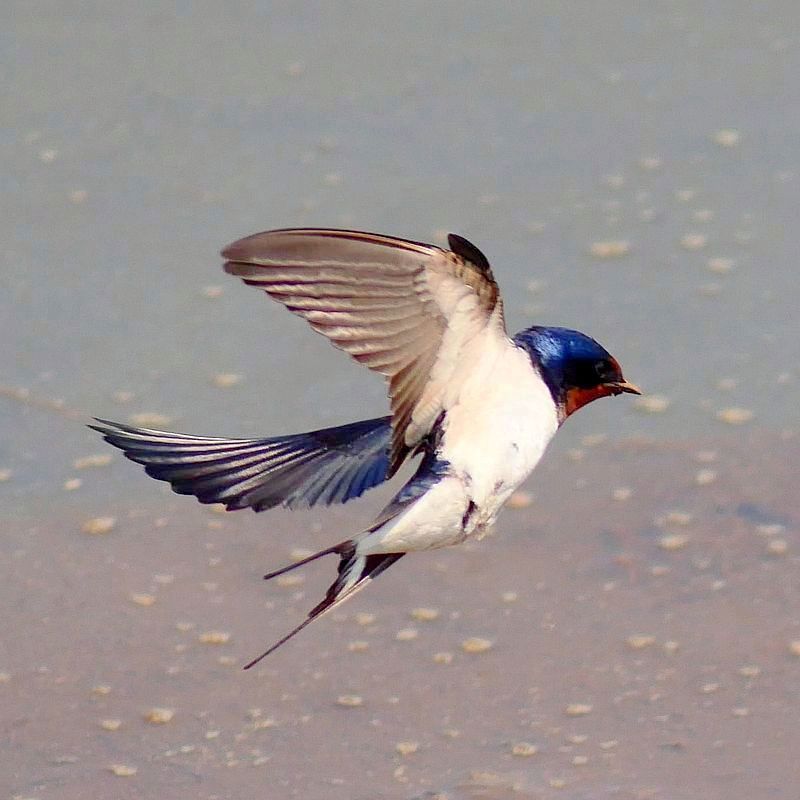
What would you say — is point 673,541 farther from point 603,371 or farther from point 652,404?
point 603,371

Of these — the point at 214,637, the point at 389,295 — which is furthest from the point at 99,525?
the point at 389,295

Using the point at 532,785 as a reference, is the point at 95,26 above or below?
above

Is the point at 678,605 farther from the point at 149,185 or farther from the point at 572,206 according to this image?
the point at 149,185

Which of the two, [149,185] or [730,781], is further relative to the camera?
[149,185]

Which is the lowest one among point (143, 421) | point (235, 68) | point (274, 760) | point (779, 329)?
point (274, 760)

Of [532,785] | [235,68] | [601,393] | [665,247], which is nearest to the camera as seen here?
[601,393]

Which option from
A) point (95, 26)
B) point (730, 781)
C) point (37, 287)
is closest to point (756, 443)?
point (730, 781)

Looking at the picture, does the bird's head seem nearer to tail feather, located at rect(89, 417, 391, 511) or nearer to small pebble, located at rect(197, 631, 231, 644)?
tail feather, located at rect(89, 417, 391, 511)

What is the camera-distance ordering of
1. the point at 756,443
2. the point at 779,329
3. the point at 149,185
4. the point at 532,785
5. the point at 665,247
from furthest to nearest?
the point at 149,185 → the point at 665,247 → the point at 779,329 → the point at 756,443 → the point at 532,785
